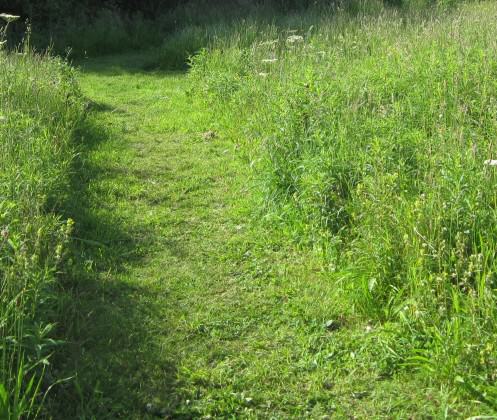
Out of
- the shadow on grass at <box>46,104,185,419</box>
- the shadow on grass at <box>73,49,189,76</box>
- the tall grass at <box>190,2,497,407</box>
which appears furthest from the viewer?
the shadow on grass at <box>73,49,189,76</box>

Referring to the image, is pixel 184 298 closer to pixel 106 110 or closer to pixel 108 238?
pixel 108 238

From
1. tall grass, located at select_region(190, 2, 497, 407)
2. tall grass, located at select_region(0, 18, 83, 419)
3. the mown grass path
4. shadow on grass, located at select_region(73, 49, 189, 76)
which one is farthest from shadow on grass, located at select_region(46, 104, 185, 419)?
shadow on grass, located at select_region(73, 49, 189, 76)

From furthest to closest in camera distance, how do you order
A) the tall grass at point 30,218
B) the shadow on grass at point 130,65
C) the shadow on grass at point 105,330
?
the shadow on grass at point 130,65 < the shadow on grass at point 105,330 < the tall grass at point 30,218

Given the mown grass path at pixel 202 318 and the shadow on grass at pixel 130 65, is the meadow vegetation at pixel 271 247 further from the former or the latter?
the shadow on grass at pixel 130 65

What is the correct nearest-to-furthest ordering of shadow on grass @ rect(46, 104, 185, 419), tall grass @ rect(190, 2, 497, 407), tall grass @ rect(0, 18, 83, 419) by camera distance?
tall grass @ rect(0, 18, 83, 419) < shadow on grass @ rect(46, 104, 185, 419) < tall grass @ rect(190, 2, 497, 407)

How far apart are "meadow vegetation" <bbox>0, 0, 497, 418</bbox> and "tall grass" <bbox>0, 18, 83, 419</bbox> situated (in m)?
0.03

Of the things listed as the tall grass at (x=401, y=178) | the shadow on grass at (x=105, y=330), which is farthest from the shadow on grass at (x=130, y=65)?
the shadow on grass at (x=105, y=330)

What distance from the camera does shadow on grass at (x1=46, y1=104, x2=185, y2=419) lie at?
12.5 feet

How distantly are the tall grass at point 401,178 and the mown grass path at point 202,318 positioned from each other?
235mm

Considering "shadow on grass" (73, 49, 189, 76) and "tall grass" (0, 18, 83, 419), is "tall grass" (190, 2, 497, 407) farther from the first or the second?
"shadow on grass" (73, 49, 189, 76)

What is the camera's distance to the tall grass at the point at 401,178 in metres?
4.03

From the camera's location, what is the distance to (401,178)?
17.1ft

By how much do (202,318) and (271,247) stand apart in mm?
1247

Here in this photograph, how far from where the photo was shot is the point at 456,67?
727 cm
